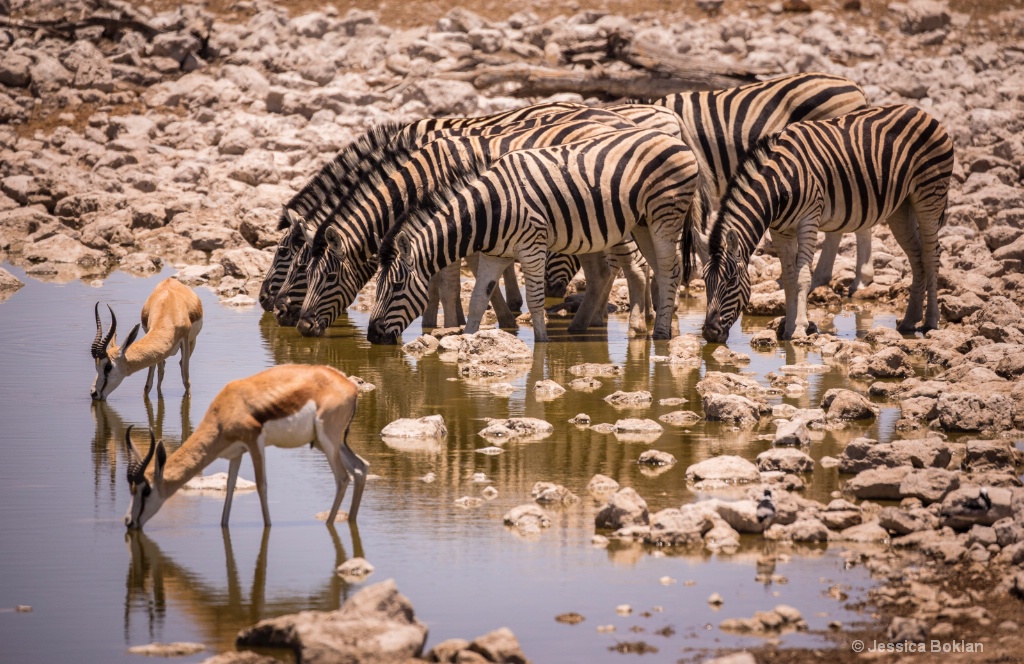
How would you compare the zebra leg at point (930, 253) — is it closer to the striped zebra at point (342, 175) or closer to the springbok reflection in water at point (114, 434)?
the striped zebra at point (342, 175)

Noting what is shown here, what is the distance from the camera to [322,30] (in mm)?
33969

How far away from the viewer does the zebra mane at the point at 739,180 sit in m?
14.6

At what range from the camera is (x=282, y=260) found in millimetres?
16594

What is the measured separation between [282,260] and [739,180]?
550 cm

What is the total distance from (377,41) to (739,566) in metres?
26.7

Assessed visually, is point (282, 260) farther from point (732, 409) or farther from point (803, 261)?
point (732, 409)

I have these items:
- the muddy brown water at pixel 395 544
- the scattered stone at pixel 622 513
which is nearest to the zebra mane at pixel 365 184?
the muddy brown water at pixel 395 544

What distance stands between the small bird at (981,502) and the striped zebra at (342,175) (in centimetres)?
963

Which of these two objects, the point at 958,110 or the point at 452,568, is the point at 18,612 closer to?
the point at 452,568

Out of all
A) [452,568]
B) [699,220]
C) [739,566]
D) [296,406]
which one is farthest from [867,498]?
[699,220]

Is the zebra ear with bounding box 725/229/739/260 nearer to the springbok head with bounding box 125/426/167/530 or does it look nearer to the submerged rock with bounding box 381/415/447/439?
the submerged rock with bounding box 381/415/447/439

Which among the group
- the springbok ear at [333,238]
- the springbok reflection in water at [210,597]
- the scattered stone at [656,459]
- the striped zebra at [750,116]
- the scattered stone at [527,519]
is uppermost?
the striped zebra at [750,116]

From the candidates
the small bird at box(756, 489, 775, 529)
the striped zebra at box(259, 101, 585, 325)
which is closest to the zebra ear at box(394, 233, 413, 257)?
the striped zebra at box(259, 101, 585, 325)

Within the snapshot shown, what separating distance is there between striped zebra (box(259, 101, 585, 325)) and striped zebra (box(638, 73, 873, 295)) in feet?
5.74
